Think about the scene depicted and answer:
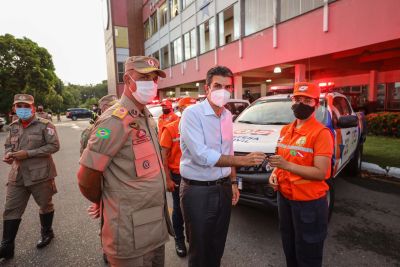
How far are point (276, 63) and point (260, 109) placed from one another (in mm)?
7622

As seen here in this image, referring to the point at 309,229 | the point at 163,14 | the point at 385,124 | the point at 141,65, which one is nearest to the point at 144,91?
the point at 141,65

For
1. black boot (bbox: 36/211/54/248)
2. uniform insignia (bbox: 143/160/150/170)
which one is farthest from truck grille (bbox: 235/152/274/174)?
black boot (bbox: 36/211/54/248)

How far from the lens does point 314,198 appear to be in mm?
2264

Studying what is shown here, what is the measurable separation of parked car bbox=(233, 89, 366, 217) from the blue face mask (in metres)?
2.80

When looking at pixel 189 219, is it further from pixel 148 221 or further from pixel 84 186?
pixel 84 186

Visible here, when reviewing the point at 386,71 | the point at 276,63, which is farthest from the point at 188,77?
the point at 386,71

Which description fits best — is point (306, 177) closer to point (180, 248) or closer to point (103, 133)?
point (103, 133)

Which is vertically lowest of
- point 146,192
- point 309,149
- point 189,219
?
point 189,219

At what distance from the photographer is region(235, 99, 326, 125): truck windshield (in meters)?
4.65

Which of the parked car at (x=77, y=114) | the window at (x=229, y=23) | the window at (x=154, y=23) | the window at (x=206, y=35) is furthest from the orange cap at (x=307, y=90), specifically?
the parked car at (x=77, y=114)

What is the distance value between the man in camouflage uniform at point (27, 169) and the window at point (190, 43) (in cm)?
1782

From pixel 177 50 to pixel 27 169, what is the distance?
71.2 feet

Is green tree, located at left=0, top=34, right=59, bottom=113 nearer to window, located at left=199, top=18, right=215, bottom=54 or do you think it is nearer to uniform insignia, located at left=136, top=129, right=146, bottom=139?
window, located at left=199, top=18, right=215, bottom=54

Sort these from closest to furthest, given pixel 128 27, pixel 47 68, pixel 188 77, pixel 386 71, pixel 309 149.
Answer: pixel 309 149 → pixel 386 71 → pixel 188 77 → pixel 128 27 → pixel 47 68
